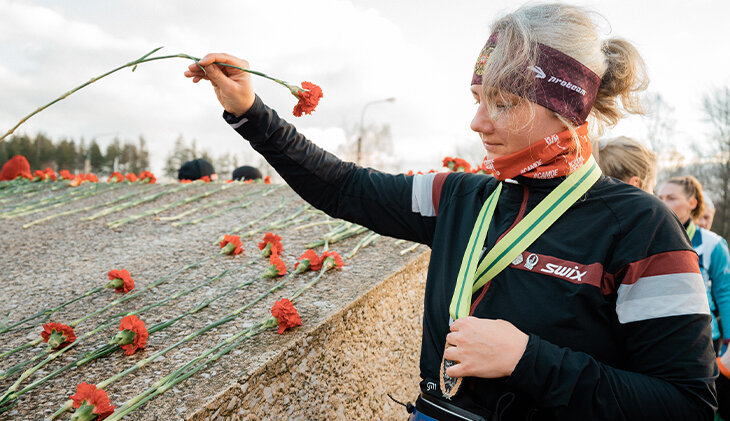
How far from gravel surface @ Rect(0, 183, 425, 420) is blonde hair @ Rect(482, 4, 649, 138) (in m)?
1.35

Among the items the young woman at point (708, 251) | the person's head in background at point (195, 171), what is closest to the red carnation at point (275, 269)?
the young woman at point (708, 251)

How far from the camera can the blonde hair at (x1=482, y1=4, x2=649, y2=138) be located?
135cm

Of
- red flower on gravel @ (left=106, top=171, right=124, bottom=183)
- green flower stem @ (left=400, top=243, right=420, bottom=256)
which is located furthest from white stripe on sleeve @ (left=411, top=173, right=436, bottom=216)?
red flower on gravel @ (left=106, top=171, right=124, bottom=183)

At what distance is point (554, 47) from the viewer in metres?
1.36

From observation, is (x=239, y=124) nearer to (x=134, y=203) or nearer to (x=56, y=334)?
(x=56, y=334)

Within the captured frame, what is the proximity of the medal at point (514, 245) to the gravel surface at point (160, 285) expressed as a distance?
0.90m

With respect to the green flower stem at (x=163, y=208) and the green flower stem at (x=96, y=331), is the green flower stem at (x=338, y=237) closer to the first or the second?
the green flower stem at (x=96, y=331)

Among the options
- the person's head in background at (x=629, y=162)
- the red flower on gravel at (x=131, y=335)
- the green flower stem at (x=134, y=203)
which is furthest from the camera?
the green flower stem at (x=134, y=203)

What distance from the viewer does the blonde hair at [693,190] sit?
376 cm

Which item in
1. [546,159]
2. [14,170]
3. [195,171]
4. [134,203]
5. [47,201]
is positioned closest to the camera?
[546,159]

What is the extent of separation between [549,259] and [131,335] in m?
1.66

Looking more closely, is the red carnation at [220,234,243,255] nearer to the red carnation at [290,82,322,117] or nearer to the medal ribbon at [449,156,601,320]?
the red carnation at [290,82,322,117]

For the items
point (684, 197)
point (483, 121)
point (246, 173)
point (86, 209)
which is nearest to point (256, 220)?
point (86, 209)

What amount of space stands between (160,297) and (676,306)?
239 centimetres
